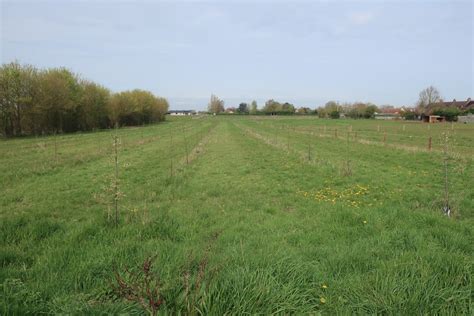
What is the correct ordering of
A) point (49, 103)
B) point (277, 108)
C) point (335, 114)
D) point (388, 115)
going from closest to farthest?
1. point (49, 103)
2. point (335, 114)
3. point (388, 115)
4. point (277, 108)

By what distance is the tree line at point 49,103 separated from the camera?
3241 centimetres

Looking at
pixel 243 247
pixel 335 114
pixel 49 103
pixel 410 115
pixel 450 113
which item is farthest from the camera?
pixel 335 114

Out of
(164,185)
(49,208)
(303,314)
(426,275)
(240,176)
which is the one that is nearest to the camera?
(303,314)

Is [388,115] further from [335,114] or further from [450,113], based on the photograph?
[450,113]

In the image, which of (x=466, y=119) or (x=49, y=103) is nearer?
(x=49, y=103)

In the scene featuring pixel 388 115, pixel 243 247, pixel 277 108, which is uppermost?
pixel 277 108

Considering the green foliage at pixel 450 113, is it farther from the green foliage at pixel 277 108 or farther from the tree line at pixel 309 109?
the green foliage at pixel 277 108

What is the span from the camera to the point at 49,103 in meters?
35.7

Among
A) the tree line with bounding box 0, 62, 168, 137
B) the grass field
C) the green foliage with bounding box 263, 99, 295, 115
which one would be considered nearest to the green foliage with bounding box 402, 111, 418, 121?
the green foliage with bounding box 263, 99, 295, 115

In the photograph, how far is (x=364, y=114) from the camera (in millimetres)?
111812

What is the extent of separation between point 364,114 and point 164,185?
115 meters

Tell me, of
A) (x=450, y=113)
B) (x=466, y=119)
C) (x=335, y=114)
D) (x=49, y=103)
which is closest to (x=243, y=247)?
(x=49, y=103)

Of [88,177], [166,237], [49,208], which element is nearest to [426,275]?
[166,237]

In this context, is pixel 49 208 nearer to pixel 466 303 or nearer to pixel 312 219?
pixel 312 219
